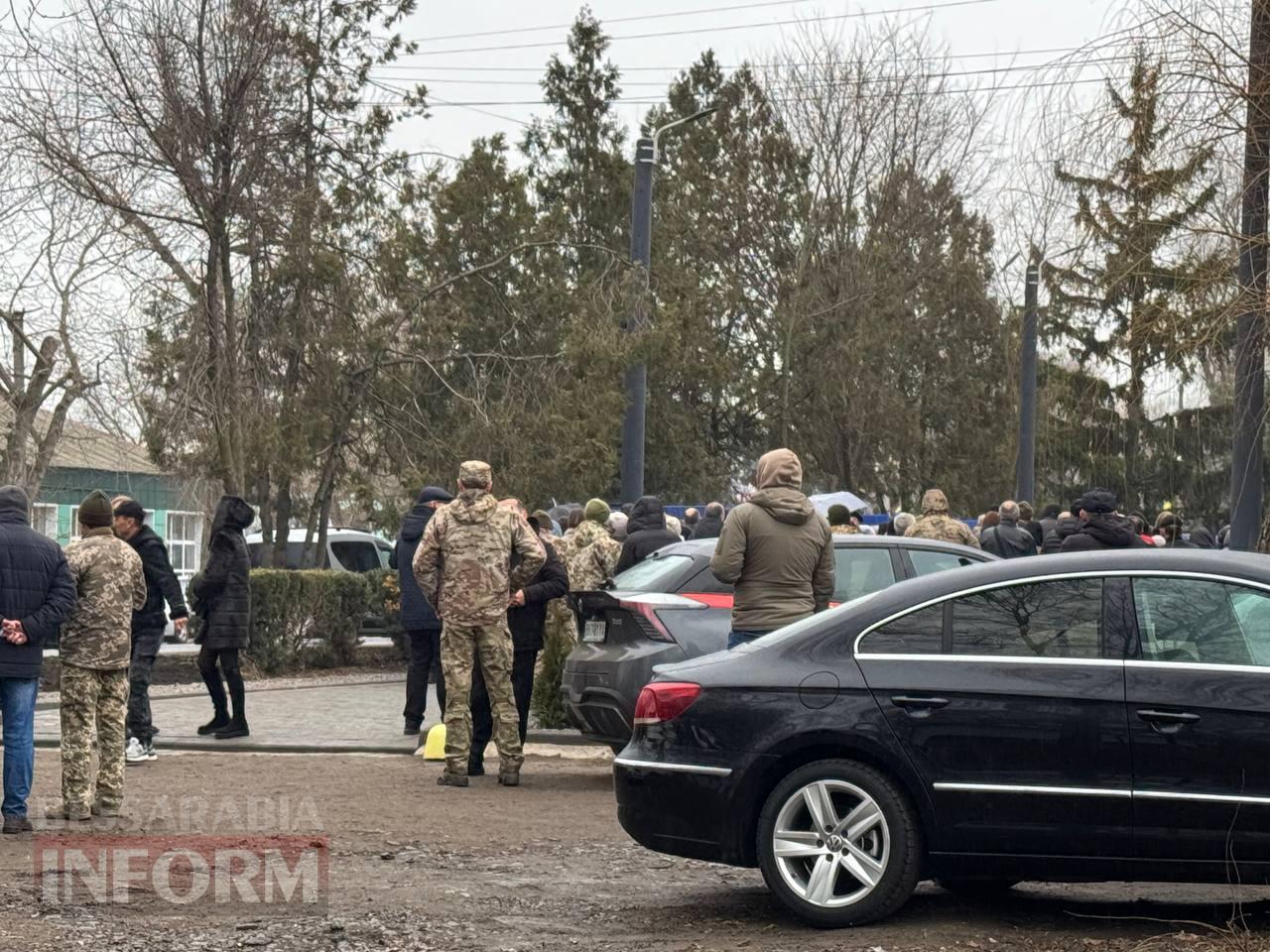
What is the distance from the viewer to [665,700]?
25.3 ft

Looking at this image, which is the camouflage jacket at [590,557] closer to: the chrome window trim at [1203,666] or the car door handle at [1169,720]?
the chrome window trim at [1203,666]

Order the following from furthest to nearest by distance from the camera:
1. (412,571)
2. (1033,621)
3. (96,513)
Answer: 1. (412,571)
2. (96,513)
3. (1033,621)

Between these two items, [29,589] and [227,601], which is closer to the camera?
[29,589]

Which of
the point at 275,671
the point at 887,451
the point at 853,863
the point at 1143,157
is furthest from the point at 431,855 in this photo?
the point at 887,451

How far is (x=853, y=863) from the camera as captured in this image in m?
7.36

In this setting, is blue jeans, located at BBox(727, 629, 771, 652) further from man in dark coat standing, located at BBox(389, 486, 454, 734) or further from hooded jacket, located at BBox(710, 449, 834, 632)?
man in dark coat standing, located at BBox(389, 486, 454, 734)

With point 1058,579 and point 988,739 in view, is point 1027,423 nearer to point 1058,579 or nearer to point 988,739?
point 1058,579

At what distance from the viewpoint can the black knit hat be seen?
35.9ft

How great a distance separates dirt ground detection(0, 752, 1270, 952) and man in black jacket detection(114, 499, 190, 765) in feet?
7.88

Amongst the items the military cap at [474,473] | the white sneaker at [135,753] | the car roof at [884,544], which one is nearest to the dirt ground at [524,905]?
the car roof at [884,544]

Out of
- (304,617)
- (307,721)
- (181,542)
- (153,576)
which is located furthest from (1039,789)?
(181,542)

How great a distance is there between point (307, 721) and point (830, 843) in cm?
992

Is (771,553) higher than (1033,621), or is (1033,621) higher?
(771,553)

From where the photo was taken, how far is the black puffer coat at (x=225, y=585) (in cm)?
1490
